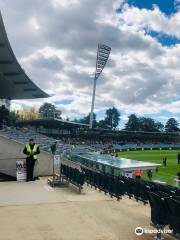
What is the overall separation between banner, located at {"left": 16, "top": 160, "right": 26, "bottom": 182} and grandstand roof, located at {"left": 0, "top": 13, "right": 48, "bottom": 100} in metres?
12.1

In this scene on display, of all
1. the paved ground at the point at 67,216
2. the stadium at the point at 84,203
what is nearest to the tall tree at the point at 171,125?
the stadium at the point at 84,203

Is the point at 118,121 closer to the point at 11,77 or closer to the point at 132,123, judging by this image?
the point at 132,123

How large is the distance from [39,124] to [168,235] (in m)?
58.5

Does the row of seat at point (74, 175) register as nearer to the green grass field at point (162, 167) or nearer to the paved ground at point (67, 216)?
the paved ground at point (67, 216)

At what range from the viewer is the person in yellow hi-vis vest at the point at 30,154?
15805 millimetres

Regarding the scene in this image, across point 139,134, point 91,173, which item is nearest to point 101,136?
point 139,134

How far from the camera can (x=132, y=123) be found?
17238 centimetres

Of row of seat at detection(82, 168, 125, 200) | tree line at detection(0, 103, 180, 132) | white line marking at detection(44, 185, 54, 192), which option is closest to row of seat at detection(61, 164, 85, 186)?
row of seat at detection(82, 168, 125, 200)

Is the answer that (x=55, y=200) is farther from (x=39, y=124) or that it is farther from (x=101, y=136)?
(x=101, y=136)

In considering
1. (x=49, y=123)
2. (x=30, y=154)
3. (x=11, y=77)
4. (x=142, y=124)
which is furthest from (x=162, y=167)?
(x=142, y=124)

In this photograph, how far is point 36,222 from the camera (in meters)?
9.01

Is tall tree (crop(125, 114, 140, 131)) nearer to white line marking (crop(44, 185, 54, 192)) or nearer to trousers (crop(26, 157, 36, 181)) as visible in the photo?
trousers (crop(26, 157, 36, 181))

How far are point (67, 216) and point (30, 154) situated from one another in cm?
666

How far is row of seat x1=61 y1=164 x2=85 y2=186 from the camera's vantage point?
1378 centimetres
